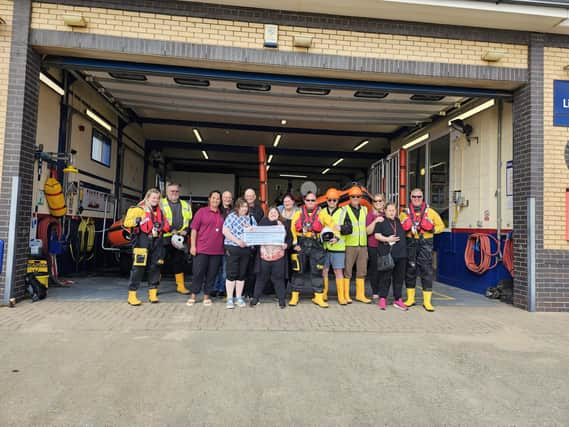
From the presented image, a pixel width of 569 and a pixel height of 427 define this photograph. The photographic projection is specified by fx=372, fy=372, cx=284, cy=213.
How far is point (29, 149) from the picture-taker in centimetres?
562

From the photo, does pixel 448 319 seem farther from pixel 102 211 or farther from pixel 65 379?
pixel 102 211

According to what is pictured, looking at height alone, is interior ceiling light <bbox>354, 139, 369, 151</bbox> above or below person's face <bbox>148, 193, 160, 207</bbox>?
above

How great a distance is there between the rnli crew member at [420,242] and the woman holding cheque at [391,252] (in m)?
0.13

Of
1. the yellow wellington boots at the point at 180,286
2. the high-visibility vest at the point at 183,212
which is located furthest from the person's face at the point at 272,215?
the yellow wellington boots at the point at 180,286

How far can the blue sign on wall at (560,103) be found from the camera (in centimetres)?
612

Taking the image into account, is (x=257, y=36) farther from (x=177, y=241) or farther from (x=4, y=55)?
(x=4, y=55)

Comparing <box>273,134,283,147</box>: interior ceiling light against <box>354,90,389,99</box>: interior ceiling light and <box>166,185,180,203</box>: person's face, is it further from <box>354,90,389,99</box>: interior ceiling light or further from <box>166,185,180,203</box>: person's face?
<box>166,185,180,203</box>: person's face

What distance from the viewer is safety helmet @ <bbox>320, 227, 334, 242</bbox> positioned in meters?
5.68

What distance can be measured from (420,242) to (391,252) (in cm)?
52

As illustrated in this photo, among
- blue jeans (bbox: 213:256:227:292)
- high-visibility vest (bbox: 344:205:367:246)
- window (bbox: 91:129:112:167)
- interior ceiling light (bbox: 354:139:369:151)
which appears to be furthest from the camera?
interior ceiling light (bbox: 354:139:369:151)

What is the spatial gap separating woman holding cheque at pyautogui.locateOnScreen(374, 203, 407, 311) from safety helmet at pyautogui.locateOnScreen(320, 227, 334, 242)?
2.34 feet

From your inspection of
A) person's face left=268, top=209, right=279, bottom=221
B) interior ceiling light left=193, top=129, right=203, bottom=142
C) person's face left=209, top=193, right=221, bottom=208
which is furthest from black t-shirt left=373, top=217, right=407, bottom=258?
interior ceiling light left=193, top=129, right=203, bottom=142

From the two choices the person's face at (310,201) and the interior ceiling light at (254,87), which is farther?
the interior ceiling light at (254,87)

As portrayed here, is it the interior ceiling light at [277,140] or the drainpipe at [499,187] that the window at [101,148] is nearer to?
the interior ceiling light at [277,140]
